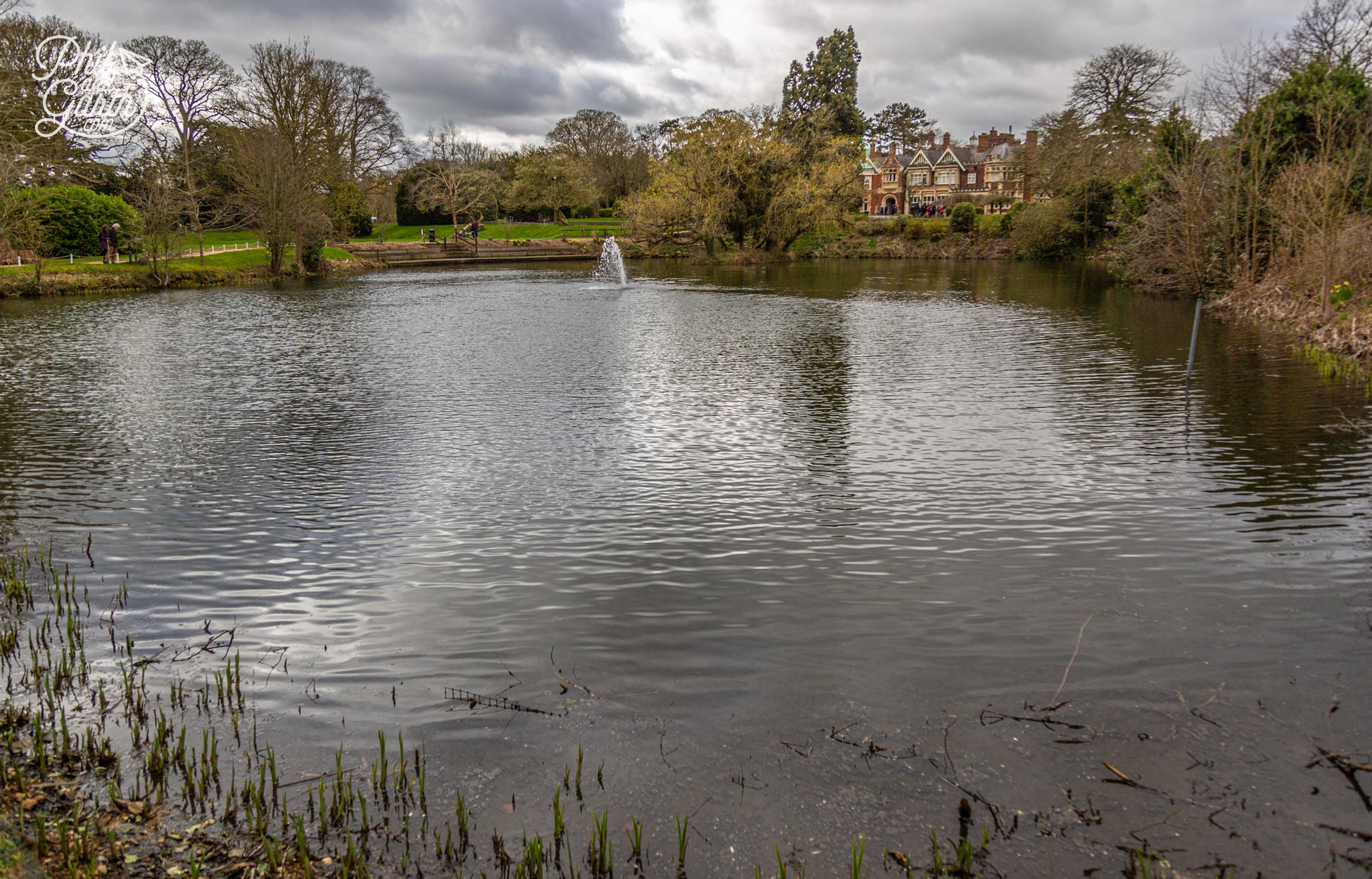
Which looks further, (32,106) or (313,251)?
(313,251)

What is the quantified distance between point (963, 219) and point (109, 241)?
60.7 meters

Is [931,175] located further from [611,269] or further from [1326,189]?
[1326,189]

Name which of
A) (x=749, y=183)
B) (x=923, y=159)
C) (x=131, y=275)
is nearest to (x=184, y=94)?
(x=131, y=275)

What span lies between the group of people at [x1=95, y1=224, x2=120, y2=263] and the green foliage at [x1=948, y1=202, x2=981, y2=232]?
5988 centimetres

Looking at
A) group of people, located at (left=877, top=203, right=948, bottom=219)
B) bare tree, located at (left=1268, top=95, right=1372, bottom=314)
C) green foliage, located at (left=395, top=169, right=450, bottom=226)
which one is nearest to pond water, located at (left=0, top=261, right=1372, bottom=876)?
bare tree, located at (left=1268, top=95, right=1372, bottom=314)

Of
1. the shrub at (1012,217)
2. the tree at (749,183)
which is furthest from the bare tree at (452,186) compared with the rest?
the shrub at (1012,217)

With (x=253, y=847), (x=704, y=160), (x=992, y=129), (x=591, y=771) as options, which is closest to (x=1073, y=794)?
(x=591, y=771)

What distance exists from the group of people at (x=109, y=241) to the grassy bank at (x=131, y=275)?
2.11ft

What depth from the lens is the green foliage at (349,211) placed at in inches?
2643

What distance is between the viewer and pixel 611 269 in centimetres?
5631

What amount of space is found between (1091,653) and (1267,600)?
218 centimetres

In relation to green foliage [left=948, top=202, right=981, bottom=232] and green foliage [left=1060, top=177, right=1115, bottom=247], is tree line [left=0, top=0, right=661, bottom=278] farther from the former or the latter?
green foliage [left=1060, top=177, right=1115, bottom=247]

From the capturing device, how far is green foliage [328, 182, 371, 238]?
220 feet

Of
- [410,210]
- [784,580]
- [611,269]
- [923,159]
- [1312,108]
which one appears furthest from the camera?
[923,159]
